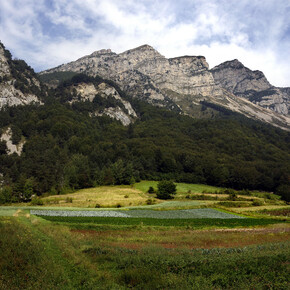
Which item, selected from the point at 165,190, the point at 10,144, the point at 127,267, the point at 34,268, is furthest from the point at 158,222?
the point at 10,144

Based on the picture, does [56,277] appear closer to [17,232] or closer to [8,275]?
[8,275]

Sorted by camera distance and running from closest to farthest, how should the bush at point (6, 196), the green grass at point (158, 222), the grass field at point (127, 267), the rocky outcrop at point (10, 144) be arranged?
the grass field at point (127, 267) < the green grass at point (158, 222) < the bush at point (6, 196) < the rocky outcrop at point (10, 144)

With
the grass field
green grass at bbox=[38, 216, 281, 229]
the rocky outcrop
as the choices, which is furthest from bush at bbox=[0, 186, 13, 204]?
the rocky outcrop

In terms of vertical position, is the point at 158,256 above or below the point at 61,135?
below

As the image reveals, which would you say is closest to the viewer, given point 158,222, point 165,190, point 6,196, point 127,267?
point 127,267

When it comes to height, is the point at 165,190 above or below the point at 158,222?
above

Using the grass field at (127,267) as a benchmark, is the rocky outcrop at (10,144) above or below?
above

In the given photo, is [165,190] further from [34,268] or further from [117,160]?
[34,268]

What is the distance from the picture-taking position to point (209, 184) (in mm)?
142000

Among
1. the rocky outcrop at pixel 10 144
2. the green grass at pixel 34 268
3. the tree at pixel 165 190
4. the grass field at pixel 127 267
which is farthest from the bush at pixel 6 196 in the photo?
the rocky outcrop at pixel 10 144

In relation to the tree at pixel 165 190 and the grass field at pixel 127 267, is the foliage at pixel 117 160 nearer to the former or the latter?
the tree at pixel 165 190

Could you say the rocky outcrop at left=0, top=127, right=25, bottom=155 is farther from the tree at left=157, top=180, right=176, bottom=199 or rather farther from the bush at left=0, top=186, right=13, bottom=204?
the tree at left=157, top=180, right=176, bottom=199

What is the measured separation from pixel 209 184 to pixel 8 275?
451 feet

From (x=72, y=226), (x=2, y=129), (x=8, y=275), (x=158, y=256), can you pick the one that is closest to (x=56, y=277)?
(x=8, y=275)
